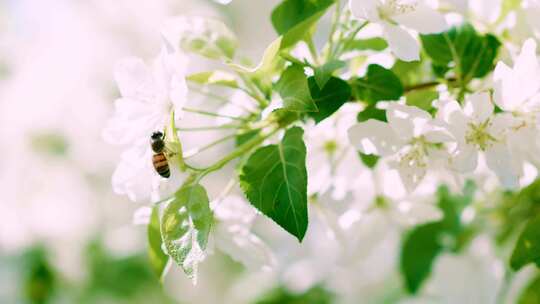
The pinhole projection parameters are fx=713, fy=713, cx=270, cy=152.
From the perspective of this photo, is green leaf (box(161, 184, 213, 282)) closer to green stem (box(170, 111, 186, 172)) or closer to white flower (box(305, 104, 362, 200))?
green stem (box(170, 111, 186, 172))

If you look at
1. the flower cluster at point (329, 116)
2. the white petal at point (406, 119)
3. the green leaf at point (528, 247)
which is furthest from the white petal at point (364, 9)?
the green leaf at point (528, 247)

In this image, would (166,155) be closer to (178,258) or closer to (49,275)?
(178,258)

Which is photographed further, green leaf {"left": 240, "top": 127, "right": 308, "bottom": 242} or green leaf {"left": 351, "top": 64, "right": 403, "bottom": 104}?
green leaf {"left": 351, "top": 64, "right": 403, "bottom": 104}

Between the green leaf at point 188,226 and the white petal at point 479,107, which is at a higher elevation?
the white petal at point 479,107

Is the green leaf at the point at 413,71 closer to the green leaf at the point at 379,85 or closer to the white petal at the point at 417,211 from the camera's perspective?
the green leaf at the point at 379,85

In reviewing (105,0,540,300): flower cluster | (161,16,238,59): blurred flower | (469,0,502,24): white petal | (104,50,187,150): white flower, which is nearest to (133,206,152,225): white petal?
(105,0,540,300): flower cluster

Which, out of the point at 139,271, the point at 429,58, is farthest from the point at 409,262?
the point at 139,271

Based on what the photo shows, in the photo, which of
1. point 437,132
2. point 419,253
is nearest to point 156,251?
point 437,132
